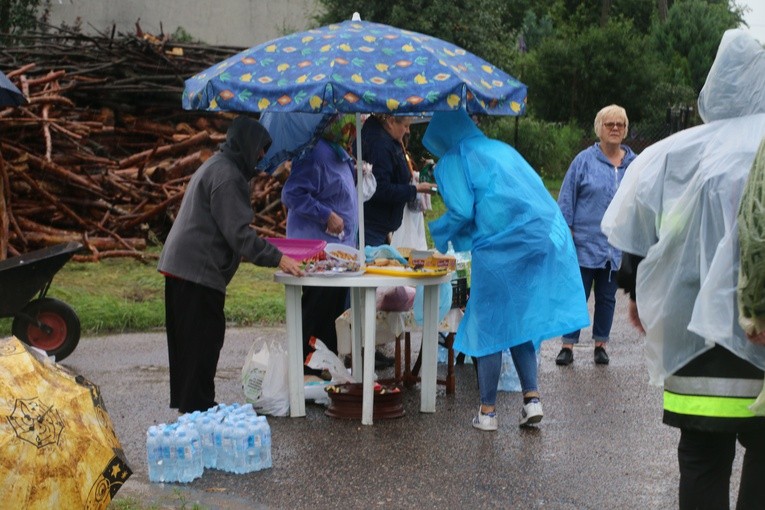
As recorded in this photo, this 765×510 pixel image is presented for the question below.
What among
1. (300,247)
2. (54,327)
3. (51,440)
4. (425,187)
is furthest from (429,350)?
(51,440)

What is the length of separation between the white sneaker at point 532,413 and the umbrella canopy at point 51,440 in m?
2.91

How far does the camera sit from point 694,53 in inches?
1367

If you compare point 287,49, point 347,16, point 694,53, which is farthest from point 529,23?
point 287,49

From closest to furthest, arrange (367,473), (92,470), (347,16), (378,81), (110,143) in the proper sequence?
(92,470), (367,473), (378,81), (110,143), (347,16)

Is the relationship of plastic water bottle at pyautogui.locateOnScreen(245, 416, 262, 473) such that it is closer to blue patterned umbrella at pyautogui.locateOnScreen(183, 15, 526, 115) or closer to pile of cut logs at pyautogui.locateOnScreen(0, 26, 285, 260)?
blue patterned umbrella at pyautogui.locateOnScreen(183, 15, 526, 115)

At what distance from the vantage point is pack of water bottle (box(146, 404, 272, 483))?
5.82 metres

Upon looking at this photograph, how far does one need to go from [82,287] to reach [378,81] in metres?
5.62

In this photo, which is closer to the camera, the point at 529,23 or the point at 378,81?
the point at 378,81

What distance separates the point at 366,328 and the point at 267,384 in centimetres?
76

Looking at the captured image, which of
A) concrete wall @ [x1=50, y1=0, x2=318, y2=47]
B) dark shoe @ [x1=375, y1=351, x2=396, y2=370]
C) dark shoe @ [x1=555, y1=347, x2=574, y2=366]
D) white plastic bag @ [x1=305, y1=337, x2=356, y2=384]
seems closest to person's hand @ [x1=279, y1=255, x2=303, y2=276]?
white plastic bag @ [x1=305, y1=337, x2=356, y2=384]

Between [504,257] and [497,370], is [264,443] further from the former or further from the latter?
[504,257]

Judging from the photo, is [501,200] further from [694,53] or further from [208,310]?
[694,53]

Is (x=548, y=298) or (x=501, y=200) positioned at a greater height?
(x=501, y=200)

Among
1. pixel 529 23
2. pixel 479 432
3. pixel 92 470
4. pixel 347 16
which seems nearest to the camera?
pixel 92 470
